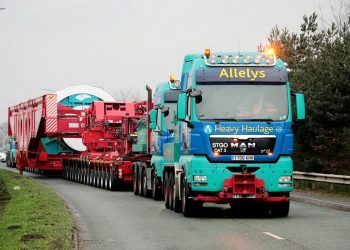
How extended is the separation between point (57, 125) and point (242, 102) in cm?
2608

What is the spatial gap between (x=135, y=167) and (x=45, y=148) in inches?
633

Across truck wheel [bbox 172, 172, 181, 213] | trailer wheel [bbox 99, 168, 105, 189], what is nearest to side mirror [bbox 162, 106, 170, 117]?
truck wheel [bbox 172, 172, 181, 213]

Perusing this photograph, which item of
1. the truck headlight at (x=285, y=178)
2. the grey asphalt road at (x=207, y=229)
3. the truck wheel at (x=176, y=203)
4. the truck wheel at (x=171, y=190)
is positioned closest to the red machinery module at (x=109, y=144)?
the grey asphalt road at (x=207, y=229)

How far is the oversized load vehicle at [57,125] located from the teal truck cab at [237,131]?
24798 mm

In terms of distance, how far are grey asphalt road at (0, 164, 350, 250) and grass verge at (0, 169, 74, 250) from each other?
0.38 m

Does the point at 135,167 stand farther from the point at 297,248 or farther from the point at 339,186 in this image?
the point at 297,248

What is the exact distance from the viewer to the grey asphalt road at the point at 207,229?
14781 millimetres

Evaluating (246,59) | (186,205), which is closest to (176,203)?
(186,205)

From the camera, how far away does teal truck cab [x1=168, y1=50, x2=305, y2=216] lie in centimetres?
2014

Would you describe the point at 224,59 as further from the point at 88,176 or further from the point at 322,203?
the point at 88,176

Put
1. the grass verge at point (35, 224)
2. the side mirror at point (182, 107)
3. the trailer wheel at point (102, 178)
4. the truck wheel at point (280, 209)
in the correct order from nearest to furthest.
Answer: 1. the grass verge at point (35, 224)
2. the side mirror at point (182, 107)
3. the truck wheel at point (280, 209)
4. the trailer wheel at point (102, 178)

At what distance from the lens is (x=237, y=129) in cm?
2011

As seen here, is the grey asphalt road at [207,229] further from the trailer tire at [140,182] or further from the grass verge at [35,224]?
the trailer tire at [140,182]

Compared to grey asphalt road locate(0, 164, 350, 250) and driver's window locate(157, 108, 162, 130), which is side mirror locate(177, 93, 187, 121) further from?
driver's window locate(157, 108, 162, 130)
